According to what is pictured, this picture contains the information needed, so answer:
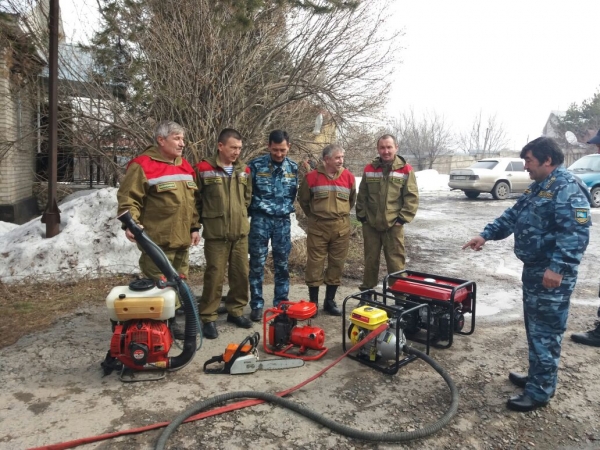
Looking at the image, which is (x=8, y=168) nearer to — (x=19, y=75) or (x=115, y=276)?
(x=19, y=75)

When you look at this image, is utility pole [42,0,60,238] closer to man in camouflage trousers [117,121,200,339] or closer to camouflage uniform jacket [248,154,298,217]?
man in camouflage trousers [117,121,200,339]

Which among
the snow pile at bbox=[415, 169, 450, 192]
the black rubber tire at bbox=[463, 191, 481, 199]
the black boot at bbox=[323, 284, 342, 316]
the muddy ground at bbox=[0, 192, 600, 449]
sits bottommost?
the muddy ground at bbox=[0, 192, 600, 449]

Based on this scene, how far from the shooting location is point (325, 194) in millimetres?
4801

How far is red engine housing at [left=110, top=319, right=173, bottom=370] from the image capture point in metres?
3.24

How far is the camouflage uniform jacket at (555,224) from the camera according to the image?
9.48 feet

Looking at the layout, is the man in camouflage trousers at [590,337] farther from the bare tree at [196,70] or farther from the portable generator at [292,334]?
the bare tree at [196,70]

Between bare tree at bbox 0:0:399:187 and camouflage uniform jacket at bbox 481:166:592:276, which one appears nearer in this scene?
camouflage uniform jacket at bbox 481:166:592:276

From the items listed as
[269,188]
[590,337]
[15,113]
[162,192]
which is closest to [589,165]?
[590,337]

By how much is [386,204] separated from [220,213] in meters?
1.79

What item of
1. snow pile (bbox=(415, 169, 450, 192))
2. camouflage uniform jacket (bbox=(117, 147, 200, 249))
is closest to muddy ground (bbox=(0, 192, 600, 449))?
camouflage uniform jacket (bbox=(117, 147, 200, 249))

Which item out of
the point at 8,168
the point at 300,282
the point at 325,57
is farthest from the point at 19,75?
the point at 300,282

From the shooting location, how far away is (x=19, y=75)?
8.20 metres

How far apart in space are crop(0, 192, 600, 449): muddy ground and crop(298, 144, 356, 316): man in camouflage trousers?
0.51 m

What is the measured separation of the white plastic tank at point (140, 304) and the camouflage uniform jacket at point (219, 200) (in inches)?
43.1
